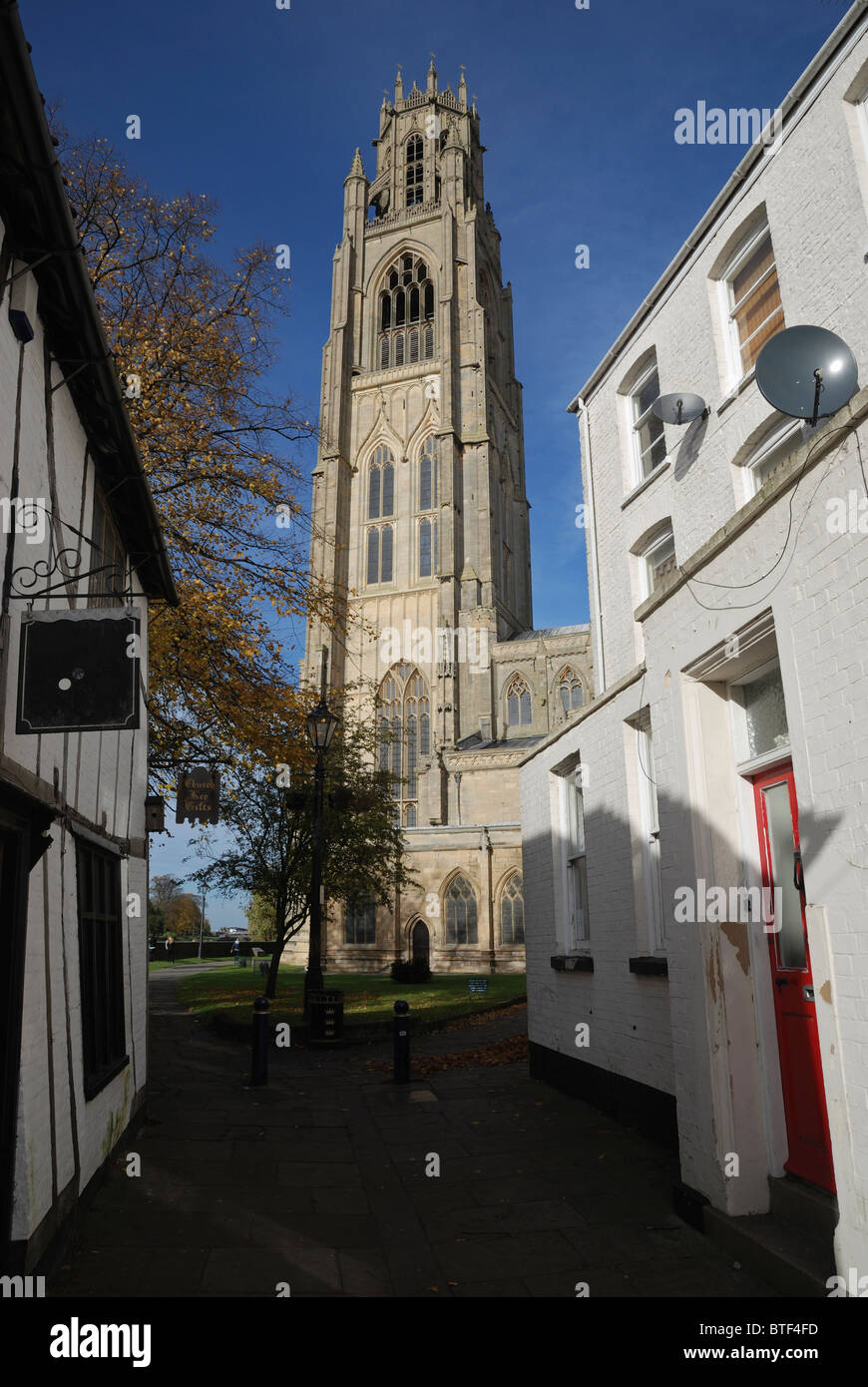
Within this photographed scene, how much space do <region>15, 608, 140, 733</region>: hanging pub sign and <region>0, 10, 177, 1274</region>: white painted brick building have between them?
0.01m

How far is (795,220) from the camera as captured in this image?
924cm

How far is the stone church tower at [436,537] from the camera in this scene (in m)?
40.8

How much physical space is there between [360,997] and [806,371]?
2270 cm

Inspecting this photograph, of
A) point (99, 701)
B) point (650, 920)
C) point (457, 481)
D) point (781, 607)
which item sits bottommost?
point (650, 920)

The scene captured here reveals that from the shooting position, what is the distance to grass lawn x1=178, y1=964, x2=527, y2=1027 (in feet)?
60.2

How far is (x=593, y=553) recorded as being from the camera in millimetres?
13875

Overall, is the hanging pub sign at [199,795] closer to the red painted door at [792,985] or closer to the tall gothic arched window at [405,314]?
the red painted door at [792,985]

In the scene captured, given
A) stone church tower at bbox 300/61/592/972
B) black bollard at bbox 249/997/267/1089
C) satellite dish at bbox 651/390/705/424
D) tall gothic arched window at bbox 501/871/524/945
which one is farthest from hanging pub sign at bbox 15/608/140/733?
tall gothic arched window at bbox 501/871/524/945

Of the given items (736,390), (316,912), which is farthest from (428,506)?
(736,390)

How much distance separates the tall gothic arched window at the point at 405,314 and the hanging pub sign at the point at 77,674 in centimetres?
5818

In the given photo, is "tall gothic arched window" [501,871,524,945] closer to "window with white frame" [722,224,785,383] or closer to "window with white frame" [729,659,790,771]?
"window with white frame" [722,224,785,383]
